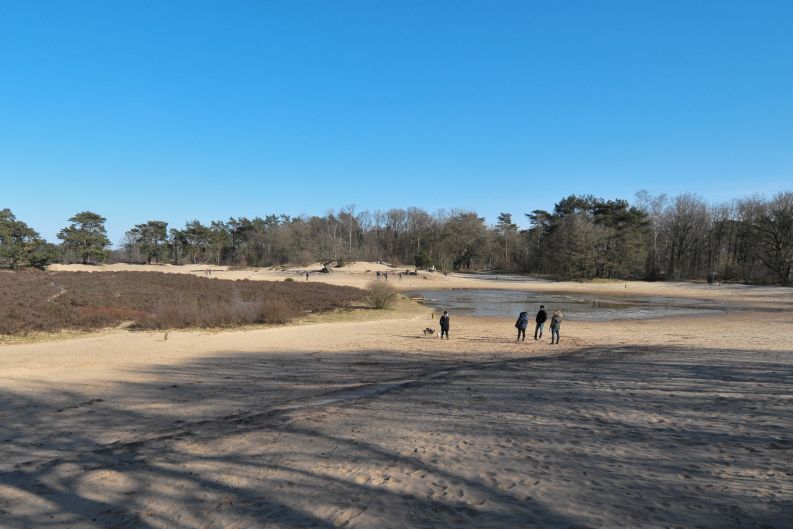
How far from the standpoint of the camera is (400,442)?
648 centimetres

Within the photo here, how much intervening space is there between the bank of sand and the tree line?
61.0 m

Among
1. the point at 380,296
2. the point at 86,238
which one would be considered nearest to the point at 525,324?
the point at 380,296

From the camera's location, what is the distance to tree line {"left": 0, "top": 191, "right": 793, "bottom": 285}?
65.6 metres

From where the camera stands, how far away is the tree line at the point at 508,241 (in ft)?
215

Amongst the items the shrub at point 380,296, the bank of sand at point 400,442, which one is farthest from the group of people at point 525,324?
the shrub at point 380,296

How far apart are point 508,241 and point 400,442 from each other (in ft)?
341

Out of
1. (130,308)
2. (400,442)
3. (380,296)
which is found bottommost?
(130,308)

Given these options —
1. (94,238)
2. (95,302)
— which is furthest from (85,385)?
(94,238)

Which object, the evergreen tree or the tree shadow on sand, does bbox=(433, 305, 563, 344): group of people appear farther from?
the evergreen tree

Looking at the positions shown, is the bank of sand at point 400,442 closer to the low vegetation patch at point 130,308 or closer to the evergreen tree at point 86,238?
the low vegetation patch at point 130,308

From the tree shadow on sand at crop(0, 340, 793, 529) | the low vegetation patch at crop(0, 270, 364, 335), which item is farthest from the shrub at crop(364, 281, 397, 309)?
the tree shadow on sand at crop(0, 340, 793, 529)

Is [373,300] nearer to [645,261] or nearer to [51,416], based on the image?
[51,416]

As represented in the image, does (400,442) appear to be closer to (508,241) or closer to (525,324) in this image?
(525,324)

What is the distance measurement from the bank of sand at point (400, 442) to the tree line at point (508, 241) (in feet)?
200
